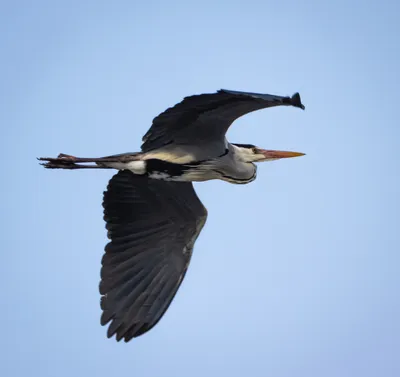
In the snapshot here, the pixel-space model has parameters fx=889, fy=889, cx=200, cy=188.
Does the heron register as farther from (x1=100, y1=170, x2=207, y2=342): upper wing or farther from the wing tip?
the wing tip

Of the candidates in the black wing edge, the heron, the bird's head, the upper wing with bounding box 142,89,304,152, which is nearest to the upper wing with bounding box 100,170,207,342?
the heron

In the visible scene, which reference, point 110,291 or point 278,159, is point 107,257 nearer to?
point 110,291

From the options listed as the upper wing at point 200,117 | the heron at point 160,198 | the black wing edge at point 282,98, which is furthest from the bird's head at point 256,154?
the black wing edge at point 282,98

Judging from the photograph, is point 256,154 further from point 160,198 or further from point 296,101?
point 296,101

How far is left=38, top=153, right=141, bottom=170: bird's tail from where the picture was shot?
9.46m

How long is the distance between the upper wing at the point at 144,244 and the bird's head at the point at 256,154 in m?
0.75

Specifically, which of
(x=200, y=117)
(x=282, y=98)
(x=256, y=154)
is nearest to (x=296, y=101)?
(x=282, y=98)

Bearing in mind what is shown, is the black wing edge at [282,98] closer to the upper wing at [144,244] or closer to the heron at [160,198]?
the heron at [160,198]

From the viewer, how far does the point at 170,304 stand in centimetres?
977

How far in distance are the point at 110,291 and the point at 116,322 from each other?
41 centimetres

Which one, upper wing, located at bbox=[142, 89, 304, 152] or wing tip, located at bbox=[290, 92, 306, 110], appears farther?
upper wing, located at bbox=[142, 89, 304, 152]

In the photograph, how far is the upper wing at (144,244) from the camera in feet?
32.1

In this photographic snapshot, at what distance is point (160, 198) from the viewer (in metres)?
10.5

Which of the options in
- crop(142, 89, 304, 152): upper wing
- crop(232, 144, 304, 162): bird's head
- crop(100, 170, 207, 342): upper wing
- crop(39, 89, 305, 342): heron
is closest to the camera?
crop(142, 89, 304, 152): upper wing
